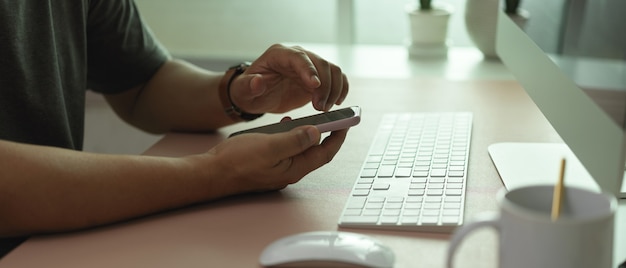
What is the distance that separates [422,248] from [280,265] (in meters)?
0.15

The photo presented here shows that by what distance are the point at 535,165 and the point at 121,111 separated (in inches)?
28.4

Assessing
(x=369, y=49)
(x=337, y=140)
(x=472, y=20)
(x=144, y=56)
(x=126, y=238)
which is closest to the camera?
(x=126, y=238)

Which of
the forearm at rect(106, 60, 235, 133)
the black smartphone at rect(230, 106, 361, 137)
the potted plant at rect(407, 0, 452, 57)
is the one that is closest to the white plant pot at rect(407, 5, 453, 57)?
the potted plant at rect(407, 0, 452, 57)

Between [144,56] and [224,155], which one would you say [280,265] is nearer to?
[224,155]

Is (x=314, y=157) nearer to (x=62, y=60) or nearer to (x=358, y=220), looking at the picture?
(x=358, y=220)

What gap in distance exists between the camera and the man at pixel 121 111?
34.3 inches

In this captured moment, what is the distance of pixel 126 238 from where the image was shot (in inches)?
34.4

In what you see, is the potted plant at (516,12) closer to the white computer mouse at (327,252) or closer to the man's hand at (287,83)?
the man's hand at (287,83)

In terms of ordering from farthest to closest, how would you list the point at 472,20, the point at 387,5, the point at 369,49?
1. the point at 387,5
2. the point at 369,49
3. the point at 472,20

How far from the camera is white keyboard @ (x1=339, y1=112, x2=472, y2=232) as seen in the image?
0.88 meters

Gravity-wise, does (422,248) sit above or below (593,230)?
below

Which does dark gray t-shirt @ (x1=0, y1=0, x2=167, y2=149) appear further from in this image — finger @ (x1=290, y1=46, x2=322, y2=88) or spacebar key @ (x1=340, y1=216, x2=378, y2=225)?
spacebar key @ (x1=340, y1=216, x2=378, y2=225)

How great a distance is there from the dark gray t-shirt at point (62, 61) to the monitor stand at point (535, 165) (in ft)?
1.97

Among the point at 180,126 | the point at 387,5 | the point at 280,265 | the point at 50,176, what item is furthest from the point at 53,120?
the point at 387,5
